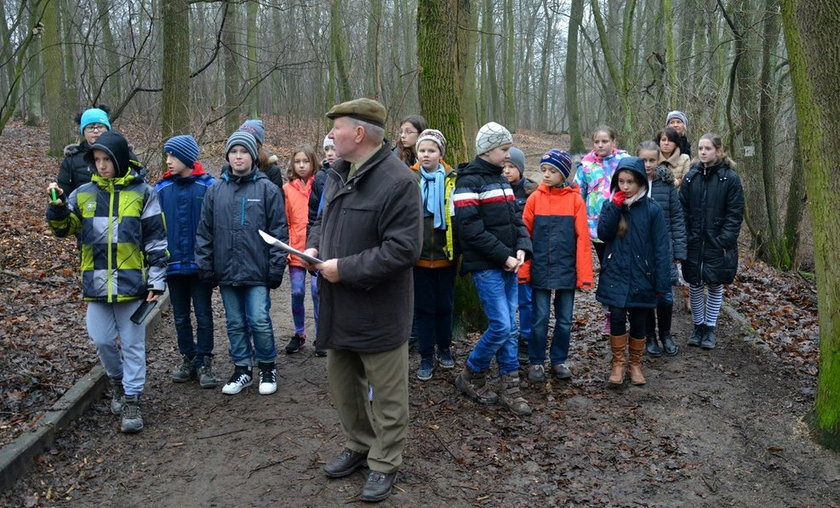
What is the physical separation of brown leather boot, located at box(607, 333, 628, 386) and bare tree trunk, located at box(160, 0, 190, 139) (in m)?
7.12

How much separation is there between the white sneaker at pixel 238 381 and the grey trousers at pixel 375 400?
1715mm

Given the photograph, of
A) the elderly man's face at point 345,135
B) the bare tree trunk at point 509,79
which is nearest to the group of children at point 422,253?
the elderly man's face at point 345,135

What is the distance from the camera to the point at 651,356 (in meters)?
6.68

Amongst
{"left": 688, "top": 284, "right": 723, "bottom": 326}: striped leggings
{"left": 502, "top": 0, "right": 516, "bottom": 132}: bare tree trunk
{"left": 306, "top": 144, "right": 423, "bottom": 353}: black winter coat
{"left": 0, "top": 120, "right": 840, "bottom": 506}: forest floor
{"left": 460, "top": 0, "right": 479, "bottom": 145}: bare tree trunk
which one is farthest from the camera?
{"left": 502, "top": 0, "right": 516, "bottom": 132}: bare tree trunk

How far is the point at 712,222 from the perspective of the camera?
680 centimetres

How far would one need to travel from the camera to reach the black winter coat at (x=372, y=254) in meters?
3.67

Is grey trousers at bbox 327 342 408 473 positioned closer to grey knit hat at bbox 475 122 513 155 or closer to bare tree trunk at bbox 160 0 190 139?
grey knit hat at bbox 475 122 513 155

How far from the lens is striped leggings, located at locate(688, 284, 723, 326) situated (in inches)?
272

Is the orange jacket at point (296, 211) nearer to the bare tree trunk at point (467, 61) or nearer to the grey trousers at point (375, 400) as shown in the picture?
the bare tree trunk at point (467, 61)

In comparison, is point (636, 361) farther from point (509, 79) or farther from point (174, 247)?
point (509, 79)

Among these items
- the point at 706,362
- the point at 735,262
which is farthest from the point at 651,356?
the point at 735,262

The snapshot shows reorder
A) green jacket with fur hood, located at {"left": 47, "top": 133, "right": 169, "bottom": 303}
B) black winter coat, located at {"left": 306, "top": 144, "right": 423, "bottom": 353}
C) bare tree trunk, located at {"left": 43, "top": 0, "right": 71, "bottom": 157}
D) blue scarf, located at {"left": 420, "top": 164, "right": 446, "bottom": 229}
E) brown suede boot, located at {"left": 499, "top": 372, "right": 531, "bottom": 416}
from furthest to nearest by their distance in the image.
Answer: bare tree trunk, located at {"left": 43, "top": 0, "right": 71, "bottom": 157} → blue scarf, located at {"left": 420, "top": 164, "right": 446, "bottom": 229} → brown suede boot, located at {"left": 499, "top": 372, "right": 531, "bottom": 416} → green jacket with fur hood, located at {"left": 47, "top": 133, "right": 169, "bottom": 303} → black winter coat, located at {"left": 306, "top": 144, "right": 423, "bottom": 353}

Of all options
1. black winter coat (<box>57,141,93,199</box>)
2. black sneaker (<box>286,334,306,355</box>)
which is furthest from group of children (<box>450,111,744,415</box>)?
black winter coat (<box>57,141,93,199</box>)

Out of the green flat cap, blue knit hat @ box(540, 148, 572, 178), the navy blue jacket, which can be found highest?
the green flat cap
